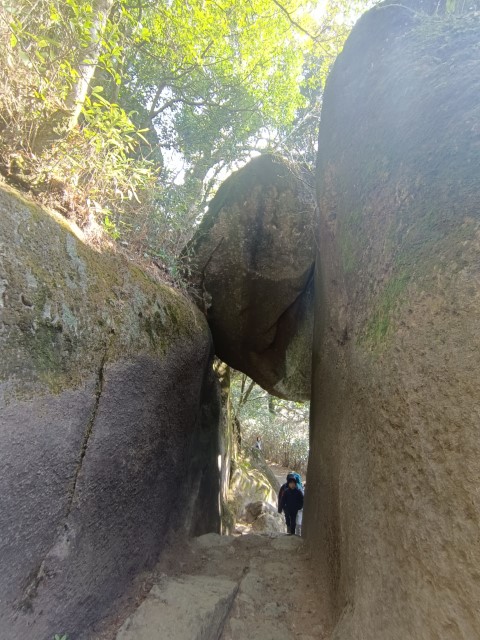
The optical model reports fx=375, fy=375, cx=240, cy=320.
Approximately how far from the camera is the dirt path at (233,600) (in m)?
2.91

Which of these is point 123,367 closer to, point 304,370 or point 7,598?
point 7,598

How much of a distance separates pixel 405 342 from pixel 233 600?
2.78 meters

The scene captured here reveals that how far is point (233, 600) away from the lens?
3340 mm

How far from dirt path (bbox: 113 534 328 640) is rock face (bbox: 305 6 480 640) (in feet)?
1.11

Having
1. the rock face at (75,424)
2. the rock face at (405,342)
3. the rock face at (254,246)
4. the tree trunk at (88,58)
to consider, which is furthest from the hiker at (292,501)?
the tree trunk at (88,58)

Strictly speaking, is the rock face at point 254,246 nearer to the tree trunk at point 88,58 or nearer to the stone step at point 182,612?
the tree trunk at point 88,58

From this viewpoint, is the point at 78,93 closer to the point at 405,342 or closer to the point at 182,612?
the point at 405,342

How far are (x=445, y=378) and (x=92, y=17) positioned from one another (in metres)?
4.11

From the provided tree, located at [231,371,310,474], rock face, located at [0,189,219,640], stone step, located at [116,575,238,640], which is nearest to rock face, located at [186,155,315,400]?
rock face, located at [0,189,219,640]

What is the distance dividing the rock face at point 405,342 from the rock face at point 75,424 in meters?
1.79

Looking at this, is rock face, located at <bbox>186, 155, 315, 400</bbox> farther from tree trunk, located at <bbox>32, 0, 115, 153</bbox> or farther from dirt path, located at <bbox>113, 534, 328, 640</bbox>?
dirt path, located at <bbox>113, 534, 328, 640</bbox>

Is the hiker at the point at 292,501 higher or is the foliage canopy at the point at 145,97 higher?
the foliage canopy at the point at 145,97

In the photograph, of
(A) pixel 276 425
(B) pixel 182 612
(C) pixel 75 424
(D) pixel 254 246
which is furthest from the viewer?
(A) pixel 276 425

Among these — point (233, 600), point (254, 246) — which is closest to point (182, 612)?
point (233, 600)
